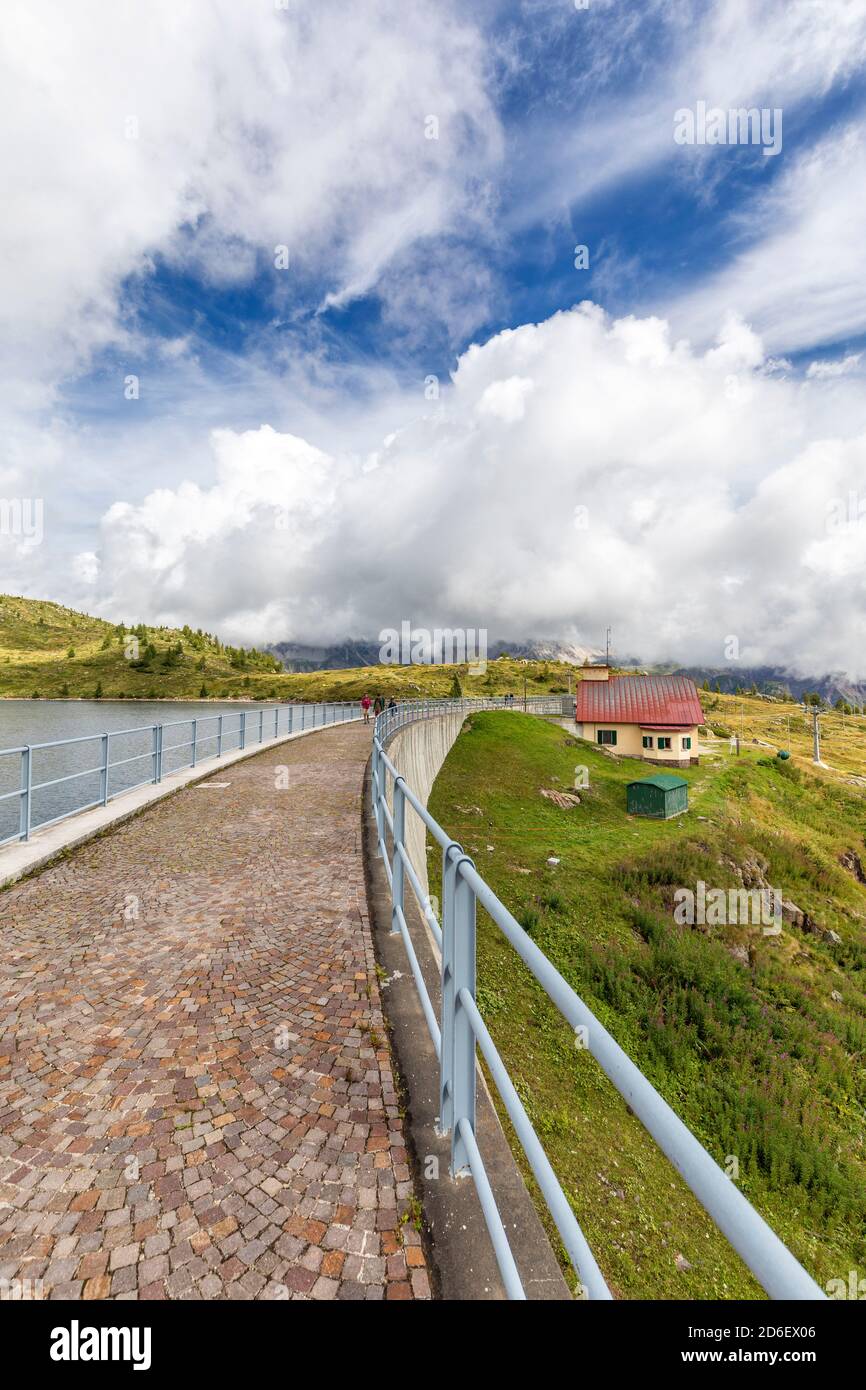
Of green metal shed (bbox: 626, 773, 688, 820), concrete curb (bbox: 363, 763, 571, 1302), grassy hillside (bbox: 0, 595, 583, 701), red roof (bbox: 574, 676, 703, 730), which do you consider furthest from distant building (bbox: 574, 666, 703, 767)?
grassy hillside (bbox: 0, 595, 583, 701)

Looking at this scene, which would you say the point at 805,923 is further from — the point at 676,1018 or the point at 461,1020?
the point at 461,1020

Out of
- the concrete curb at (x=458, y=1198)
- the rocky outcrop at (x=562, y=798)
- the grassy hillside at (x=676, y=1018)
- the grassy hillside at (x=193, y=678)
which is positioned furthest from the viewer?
the grassy hillside at (x=193, y=678)

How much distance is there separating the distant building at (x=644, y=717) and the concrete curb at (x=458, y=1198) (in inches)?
1762

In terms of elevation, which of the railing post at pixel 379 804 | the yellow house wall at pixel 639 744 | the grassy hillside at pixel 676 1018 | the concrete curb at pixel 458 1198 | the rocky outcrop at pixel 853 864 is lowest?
the rocky outcrop at pixel 853 864

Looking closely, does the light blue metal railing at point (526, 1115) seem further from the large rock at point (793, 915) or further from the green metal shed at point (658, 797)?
the green metal shed at point (658, 797)

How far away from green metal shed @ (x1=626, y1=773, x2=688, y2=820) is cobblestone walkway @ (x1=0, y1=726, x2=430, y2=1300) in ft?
91.5

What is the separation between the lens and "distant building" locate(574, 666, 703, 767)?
45250 millimetres

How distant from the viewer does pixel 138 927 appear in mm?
5422

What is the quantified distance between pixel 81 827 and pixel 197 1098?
6394mm

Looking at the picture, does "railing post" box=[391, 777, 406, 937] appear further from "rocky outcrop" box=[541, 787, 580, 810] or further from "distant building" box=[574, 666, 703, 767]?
"distant building" box=[574, 666, 703, 767]

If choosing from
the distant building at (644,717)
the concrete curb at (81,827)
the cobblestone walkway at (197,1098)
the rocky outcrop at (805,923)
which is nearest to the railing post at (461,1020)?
the cobblestone walkway at (197,1098)

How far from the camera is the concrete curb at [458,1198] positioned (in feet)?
7.15
